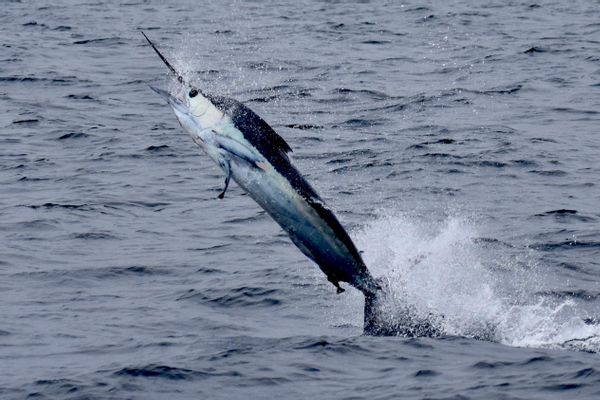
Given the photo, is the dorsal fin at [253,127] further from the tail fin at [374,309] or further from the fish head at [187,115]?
the tail fin at [374,309]

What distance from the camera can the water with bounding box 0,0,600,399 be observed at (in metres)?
9.99

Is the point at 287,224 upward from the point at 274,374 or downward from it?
upward

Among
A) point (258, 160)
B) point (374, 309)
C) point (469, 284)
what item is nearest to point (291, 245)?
point (469, 284)

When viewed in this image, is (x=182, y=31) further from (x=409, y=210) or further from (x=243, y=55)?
(x=409, y=210)

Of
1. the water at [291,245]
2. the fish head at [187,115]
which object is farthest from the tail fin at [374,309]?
the fish head at [187,115]

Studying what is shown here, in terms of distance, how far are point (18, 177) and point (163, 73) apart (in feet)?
30.4

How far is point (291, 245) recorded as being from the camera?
46.2ft

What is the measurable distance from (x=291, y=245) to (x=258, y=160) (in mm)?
5913

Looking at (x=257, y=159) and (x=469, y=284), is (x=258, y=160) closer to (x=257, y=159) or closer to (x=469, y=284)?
(x=257, y=159)

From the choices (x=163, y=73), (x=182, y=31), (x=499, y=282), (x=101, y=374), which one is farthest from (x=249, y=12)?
(x=101, y=374)

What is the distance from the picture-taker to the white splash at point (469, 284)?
10.9m

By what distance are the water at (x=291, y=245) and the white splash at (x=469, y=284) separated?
33 mm

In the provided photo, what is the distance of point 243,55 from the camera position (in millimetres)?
28578

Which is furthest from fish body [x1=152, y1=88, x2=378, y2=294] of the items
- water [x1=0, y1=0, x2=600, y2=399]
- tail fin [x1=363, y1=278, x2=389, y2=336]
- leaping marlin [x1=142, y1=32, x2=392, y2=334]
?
water [x1=0, y1=0, x2=600, y2=399]
